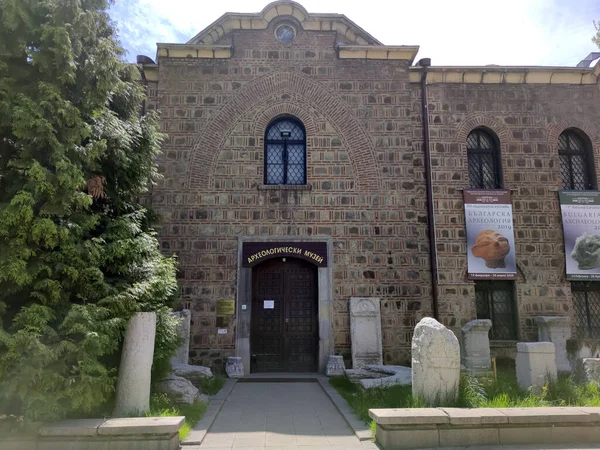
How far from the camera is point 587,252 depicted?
13172 millimetres

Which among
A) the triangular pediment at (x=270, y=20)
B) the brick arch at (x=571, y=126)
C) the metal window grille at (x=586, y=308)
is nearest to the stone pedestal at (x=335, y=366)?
the metal window grille at (x=586, y=308)

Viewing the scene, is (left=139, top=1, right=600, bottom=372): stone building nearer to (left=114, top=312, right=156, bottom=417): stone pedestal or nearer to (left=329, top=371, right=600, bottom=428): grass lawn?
(left=329, top=371, right=600, bottom=428): grass lawn

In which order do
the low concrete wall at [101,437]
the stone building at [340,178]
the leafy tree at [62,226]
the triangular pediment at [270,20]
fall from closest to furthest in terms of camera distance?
1. the low concrete wall at [101,437]
2. the leafy tree at [62,226]
3. the stone building at [340,178]
4. the triangular pediment at [270,20]

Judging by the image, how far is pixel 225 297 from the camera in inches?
486

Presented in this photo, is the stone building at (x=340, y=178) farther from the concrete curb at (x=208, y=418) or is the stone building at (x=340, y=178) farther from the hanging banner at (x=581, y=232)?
the concrete curb at (x=208, y=418)

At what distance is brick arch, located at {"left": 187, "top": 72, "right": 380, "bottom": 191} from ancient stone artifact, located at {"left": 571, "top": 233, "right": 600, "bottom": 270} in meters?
5.76

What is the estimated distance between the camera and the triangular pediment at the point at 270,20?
13461 mm

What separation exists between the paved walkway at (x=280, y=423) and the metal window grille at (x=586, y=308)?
7.81 m

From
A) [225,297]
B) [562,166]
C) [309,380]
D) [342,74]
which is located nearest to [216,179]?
[225,297]

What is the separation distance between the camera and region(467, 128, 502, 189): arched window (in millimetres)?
13734

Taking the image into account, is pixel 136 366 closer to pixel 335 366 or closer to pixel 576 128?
pixel 335 366

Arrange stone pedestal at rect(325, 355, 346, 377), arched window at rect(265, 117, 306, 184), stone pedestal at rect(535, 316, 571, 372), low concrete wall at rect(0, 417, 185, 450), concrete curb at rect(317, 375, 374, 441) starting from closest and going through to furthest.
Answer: low concrete wall at rect(0, 417, 185, 450)
concrete curb at rect(317, 375, 374, 441)
stone pedestal at rect(325, 355, 346, 377)
stone pedestal at rect(535, 316, 571, 372)
arched window at rect(265, 117, 306, 184)

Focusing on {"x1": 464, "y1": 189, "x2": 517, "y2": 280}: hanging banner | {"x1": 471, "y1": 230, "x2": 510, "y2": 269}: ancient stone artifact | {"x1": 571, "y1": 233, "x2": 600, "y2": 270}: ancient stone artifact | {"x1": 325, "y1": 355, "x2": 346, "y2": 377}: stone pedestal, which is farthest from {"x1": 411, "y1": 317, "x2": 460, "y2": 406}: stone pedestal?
{"x1": 571, "y1": 233, "x2": 600, "y2": 270}: ancient stone artifact

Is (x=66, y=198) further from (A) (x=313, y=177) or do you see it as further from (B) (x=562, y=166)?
(B) (x=562, y=166)
